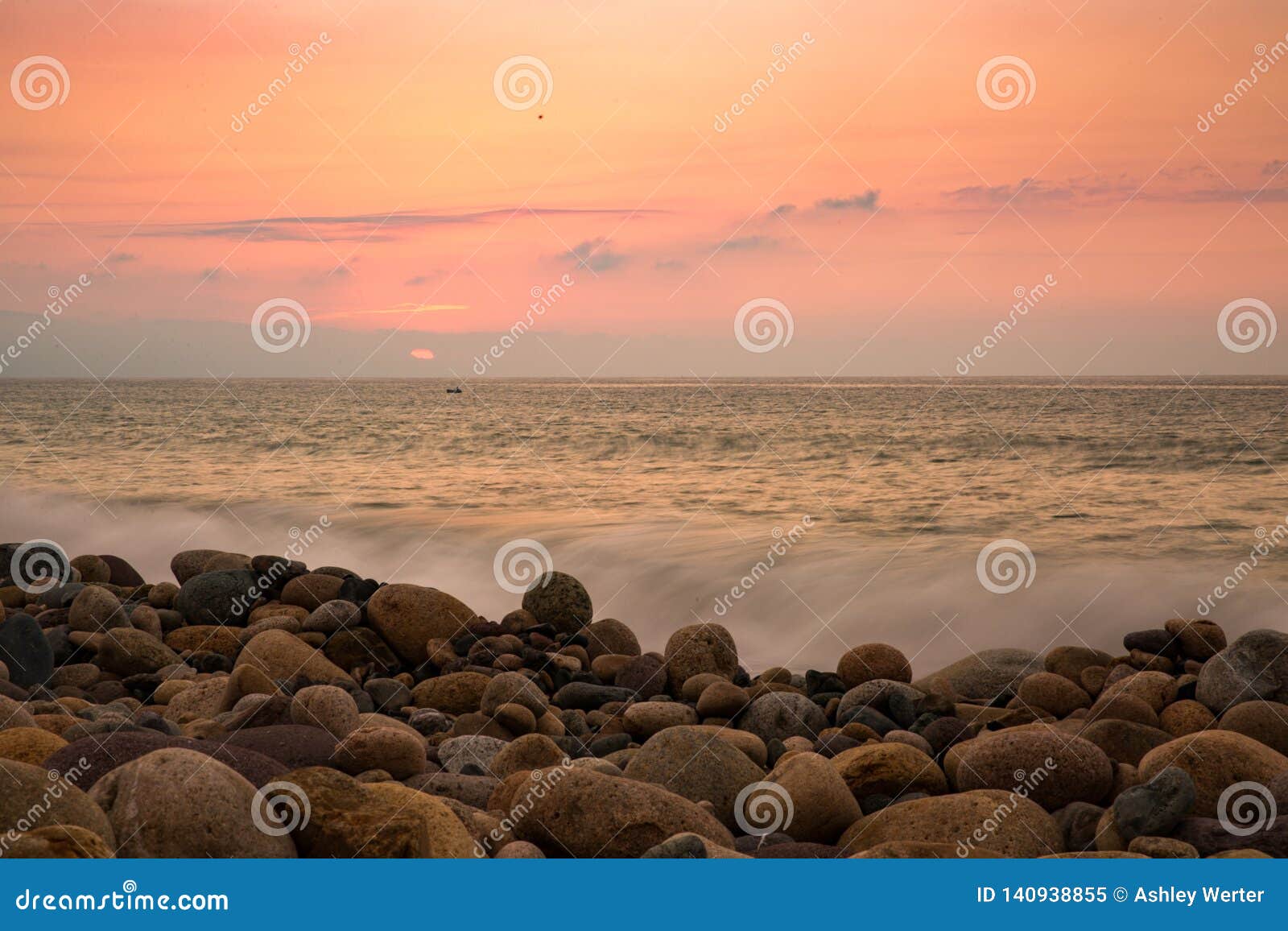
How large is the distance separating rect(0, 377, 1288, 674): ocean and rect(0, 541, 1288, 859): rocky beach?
385 cm

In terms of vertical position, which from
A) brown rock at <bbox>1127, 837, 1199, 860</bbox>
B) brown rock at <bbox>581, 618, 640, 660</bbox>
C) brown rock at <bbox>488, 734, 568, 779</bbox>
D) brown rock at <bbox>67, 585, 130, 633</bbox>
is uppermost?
brown rock at <bbox>581, 618, 640, 660</bbox>

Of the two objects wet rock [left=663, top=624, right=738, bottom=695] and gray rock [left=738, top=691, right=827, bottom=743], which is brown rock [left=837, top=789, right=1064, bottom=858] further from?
wet rock [left=663, top=624, right=738, bottom=695]

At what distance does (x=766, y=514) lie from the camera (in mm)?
21938

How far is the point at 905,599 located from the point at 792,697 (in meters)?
6.97

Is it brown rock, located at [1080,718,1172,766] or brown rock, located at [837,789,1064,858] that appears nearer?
brown rock, located at [837,789,1064,858]

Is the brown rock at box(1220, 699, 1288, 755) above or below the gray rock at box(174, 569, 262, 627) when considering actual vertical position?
above

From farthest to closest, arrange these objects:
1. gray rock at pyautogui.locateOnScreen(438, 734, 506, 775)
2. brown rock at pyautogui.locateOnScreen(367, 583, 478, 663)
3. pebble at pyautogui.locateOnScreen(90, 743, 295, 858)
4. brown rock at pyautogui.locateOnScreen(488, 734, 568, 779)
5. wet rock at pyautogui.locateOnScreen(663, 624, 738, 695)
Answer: brown rock at pyautogui.locateOnScreen(367, 583, 478, 663) → wet rock at pyautogui.locateOnScreen(663, 624, 738, 695) → gray rock at pyautogui.locateOnScreen(438, 734, 506, 775) → brown rock at pyautogui.locateOnScreen(488, 734, 568, 779) → pebble at pyautogui.locateOnScreen(90, 743, 295, 858)

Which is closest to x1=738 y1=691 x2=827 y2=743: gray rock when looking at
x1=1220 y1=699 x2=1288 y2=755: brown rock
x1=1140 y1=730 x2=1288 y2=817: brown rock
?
x1=1140 y1=730 x2=1288 y2=817: brown rock

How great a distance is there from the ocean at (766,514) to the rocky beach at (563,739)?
3847mm

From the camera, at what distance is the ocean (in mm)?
14805

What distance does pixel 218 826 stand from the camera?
4.44m

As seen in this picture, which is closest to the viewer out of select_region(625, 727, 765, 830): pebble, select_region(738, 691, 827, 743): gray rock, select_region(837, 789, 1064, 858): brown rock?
select_region(837, 789, 1064, 858): brown rock

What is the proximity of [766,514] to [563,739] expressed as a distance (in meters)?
14.4

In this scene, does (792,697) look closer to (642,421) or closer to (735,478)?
(735,478)
